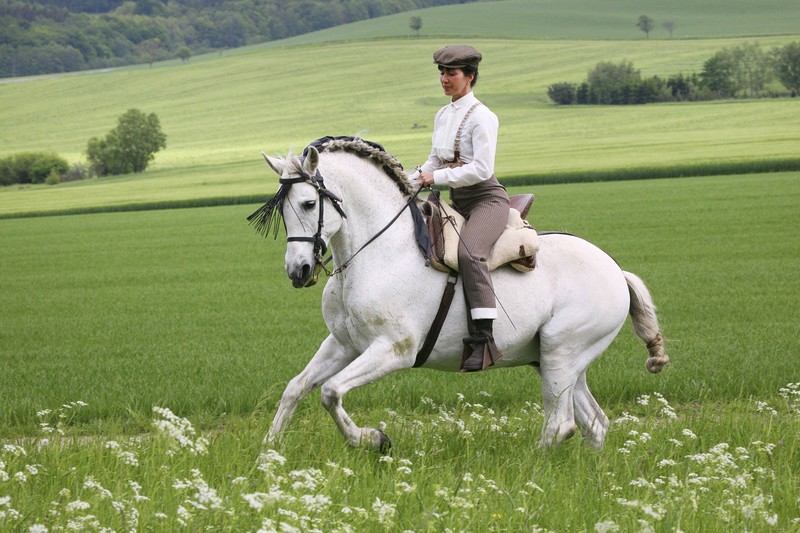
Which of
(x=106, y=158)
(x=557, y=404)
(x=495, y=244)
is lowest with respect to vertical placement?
(x=106, y=158)

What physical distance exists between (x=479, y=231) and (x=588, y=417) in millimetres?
1738

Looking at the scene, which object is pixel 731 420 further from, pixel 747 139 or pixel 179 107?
pixel 179 107

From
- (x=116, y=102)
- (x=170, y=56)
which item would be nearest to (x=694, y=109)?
(x=116, y=102)

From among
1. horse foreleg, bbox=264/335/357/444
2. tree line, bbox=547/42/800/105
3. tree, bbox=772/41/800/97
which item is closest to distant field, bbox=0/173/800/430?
horse foreleg, bbox=264/335/357/444

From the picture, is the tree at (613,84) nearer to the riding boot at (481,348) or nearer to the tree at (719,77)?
the tree at (719,77)

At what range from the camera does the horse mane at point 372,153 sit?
7996mm

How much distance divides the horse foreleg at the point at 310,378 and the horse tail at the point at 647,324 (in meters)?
2.45

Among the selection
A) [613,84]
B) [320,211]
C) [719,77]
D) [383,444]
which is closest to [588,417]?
[383,444]

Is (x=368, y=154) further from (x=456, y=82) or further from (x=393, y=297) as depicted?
(x=393, y=297)

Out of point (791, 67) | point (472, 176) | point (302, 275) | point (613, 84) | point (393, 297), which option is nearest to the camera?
point (302, 275)

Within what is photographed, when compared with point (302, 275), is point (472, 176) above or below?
above

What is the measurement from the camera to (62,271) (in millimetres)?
28859

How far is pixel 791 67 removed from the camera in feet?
314

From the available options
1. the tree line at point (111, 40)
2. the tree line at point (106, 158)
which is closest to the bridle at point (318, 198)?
the tree line at point (106, 158)
